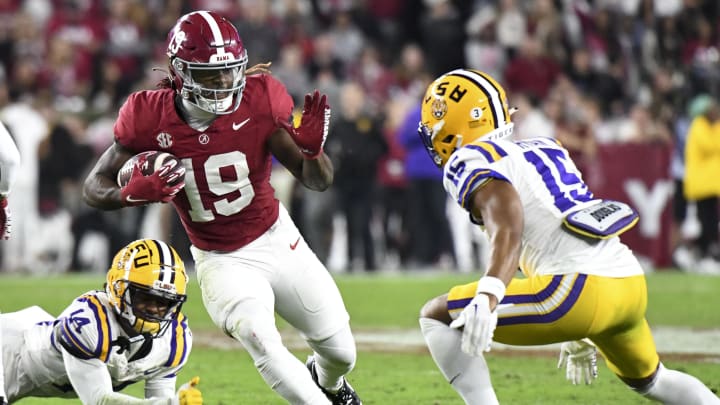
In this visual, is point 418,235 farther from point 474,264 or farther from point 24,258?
point 24,258

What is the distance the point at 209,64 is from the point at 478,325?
1803mm

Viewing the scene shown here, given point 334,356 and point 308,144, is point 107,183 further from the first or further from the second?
point 334,356

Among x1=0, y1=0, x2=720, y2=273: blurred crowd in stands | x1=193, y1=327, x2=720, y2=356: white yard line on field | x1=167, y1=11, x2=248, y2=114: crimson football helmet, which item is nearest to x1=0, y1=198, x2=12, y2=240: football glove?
x1=167, y1=11, x2=248, y2=114: crimson football helmet

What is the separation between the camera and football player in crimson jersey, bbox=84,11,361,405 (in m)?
5.06

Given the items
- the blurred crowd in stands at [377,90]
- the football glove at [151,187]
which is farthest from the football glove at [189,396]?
the blurred crowd in stands at [377,90]

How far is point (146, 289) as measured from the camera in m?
4.93

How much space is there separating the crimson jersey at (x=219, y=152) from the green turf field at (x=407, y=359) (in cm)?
112

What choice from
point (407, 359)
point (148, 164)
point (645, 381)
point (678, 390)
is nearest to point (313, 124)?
point (148, 164)

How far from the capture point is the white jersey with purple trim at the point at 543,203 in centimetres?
443

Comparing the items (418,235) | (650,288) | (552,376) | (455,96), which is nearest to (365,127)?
(418,235)

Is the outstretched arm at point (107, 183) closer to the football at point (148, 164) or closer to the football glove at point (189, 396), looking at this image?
the football at point (148, 164)

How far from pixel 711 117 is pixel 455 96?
8736mm

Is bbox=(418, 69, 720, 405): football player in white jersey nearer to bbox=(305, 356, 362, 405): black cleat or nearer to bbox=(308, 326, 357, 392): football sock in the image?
bbox=(308, 326, 357, 392): football sock

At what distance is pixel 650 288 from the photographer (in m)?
11.1
